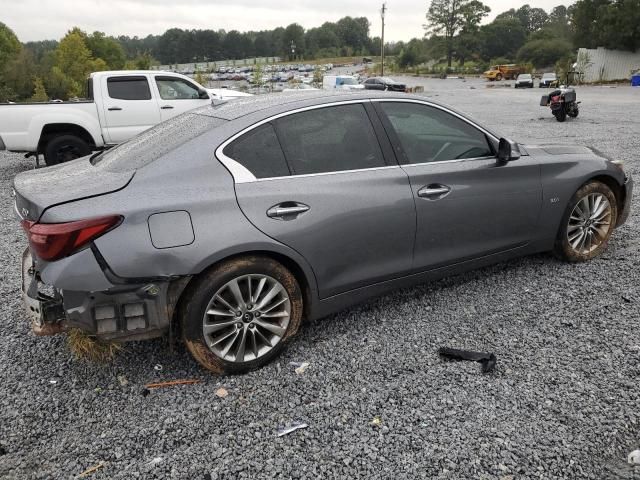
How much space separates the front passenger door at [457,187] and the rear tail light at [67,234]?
196 centimetres

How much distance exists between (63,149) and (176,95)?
2.48m

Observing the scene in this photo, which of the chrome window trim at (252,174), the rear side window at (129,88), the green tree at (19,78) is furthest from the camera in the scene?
the green tree at (19,78)

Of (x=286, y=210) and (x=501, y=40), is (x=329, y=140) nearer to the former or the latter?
(x=286, y=210)

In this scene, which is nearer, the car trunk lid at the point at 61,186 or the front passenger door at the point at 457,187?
the car trunk lid at the point at 61,186

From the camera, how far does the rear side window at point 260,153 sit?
3.14 metres

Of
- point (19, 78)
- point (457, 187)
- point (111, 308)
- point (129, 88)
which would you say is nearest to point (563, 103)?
point (129, 88)

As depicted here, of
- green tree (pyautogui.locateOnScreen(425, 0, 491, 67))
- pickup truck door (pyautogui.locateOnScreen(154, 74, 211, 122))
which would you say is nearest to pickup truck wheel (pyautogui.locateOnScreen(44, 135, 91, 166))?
pickup truck door (pyautogui.locateOnScreen(154, 74, 211, 122))

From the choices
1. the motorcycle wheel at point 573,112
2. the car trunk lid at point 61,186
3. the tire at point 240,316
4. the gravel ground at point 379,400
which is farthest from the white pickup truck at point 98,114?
the motorcycle wheel at point 573,112

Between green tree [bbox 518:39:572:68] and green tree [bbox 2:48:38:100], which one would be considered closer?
green tree [bbox 2:48:38:100]

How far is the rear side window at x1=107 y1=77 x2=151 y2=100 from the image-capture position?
33.4 feet

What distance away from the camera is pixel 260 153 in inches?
126

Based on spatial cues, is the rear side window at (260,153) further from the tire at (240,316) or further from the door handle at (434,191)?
the door handle at (434,191)

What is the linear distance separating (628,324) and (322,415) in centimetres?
230

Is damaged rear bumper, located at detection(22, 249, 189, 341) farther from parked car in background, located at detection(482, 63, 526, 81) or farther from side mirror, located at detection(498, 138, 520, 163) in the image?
parked car in background, located at detection(482, 63, 526, 81)
